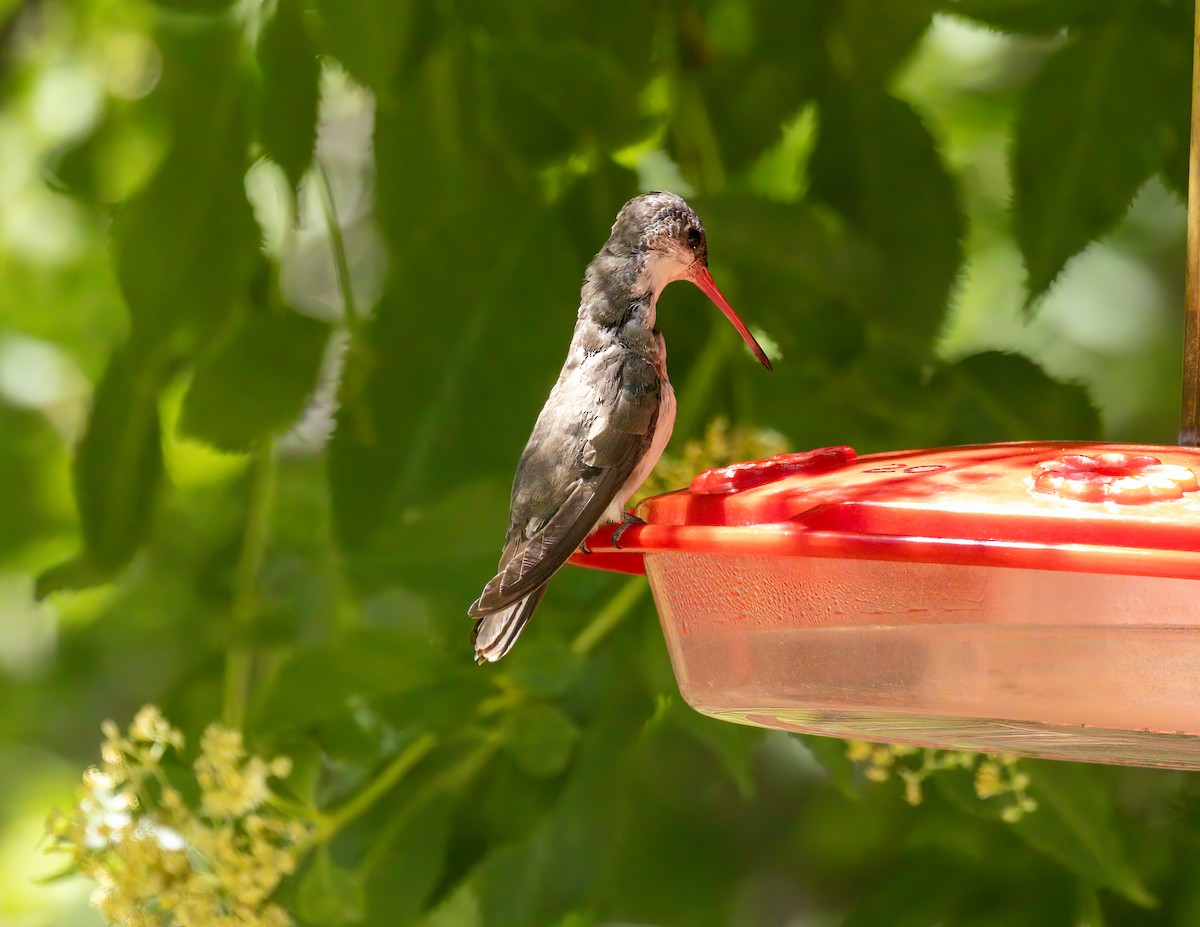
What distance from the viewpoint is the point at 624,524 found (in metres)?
1.17

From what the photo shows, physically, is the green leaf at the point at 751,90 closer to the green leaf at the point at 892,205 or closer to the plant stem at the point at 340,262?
the green leaf at the point at 892,205

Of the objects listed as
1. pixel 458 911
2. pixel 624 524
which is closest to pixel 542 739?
pixel 458 911

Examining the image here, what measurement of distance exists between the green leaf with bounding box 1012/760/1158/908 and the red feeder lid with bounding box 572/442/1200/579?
26.1 inches

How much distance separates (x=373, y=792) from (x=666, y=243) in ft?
2.74

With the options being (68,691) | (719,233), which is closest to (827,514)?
(719,233)

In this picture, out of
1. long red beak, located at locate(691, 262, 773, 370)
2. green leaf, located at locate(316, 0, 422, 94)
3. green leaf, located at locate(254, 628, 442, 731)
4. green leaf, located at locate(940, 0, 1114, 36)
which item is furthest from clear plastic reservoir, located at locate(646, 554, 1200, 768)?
green leaf, located at locate(940, 0, 1114, 36)

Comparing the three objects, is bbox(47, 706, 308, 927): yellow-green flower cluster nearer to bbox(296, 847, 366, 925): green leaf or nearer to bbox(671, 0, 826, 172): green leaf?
bbox(296, 847, 366, 925): green leaf

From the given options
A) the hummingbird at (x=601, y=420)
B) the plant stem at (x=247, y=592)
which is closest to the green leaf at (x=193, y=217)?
the plant stem at (x=247, y=592)

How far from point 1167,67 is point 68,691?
2469mm

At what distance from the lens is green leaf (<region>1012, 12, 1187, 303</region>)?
5.20 feet

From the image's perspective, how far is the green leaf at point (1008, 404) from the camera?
63.2 inches

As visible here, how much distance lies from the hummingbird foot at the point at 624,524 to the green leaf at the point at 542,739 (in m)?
0.52

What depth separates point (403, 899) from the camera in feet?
5.54

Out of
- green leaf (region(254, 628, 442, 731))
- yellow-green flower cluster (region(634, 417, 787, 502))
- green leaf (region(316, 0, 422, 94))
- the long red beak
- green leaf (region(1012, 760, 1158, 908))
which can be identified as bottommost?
green leaf (region(1012, 760, 1158, 908))
